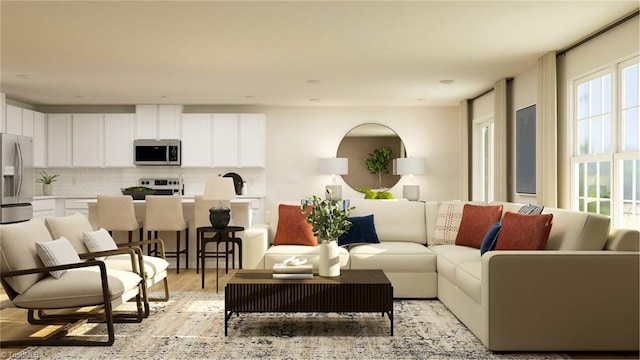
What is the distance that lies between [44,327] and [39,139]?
630 centimetres

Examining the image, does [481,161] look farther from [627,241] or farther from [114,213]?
[114,213]

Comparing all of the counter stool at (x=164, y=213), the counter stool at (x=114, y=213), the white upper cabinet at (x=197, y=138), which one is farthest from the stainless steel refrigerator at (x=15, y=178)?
the counter stool at (x=164, y=213)

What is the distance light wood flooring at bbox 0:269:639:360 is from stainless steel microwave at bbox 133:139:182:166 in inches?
124

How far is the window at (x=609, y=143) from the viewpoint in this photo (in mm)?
4746

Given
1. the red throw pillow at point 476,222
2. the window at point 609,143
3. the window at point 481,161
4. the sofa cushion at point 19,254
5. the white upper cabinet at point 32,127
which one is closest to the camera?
the sofa cushion at point 19,254

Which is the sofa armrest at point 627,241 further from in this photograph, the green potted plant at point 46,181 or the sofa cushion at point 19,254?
the green potted plant at point 46,181

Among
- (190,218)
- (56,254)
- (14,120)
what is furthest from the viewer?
(14,120)

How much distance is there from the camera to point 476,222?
5301 millimetres

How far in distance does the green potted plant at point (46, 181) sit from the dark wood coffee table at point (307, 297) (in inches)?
281

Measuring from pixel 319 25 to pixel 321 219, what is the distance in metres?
1.79

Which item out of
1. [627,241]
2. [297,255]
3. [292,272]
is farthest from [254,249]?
[627,241]

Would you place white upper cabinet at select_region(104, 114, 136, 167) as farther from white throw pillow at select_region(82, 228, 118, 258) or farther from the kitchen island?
white throw pillow at select_region(82, 228, 118, 258)

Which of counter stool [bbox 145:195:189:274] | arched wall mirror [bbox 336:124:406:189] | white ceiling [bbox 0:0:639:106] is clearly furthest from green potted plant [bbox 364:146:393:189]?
counter stool [bbox 145:195:189:274]

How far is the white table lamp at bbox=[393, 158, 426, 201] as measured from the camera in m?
9.60
